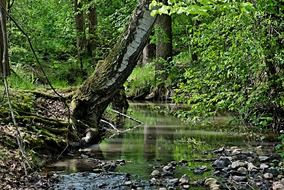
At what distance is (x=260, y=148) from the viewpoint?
8219mm

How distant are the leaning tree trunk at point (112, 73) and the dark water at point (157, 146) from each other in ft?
2.04

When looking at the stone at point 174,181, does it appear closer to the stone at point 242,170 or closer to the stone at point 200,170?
the stone at point 200,170

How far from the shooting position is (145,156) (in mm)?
7773

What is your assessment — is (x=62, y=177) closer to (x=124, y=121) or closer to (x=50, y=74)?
(x=124, y=121)

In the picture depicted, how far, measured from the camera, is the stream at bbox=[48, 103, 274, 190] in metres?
6.15

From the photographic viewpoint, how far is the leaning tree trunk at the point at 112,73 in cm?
865

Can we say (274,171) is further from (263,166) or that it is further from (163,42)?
(163,42)

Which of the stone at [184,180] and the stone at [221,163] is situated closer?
the stone at [184,180]

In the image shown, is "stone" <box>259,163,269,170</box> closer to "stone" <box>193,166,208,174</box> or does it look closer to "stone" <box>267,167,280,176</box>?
"stone" <box>267,167,280,176</box>

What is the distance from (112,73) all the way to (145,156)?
1.90 meters

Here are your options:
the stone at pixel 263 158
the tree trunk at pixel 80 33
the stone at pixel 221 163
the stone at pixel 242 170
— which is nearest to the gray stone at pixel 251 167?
the stone at pixel 242 170

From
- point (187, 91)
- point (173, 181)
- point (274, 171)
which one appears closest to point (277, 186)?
point (274, 171)

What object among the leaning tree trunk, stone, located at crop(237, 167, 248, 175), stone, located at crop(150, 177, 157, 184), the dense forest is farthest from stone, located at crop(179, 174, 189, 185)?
the leaning tree trunk

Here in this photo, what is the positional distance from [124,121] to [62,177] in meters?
6.66
